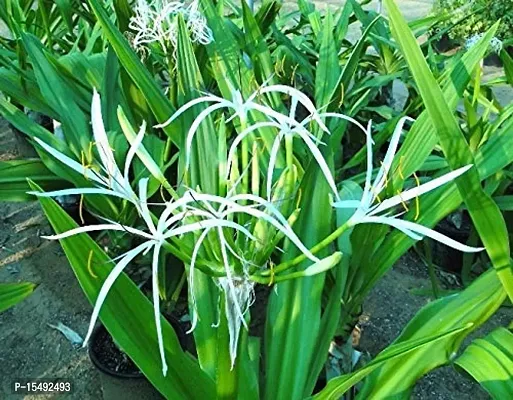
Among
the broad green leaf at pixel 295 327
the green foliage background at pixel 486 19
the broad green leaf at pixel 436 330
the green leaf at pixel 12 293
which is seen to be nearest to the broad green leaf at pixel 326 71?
the broad green leaf at pixel 295 327

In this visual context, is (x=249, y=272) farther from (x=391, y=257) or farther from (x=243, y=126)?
(x=391, y=257)

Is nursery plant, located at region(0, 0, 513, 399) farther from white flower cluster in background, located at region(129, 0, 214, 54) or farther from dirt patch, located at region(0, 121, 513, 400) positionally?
dirt patch, located at region(0, 121, 513, 400)

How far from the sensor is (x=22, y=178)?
1.17 meters

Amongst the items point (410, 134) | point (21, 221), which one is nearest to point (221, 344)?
point (410, 134)

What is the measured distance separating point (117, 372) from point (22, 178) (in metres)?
0.39

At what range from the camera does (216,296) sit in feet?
2.75

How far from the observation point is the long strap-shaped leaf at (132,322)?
70 cm

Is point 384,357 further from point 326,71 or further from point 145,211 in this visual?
point 326,71

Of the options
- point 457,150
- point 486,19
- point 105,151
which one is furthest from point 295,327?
point 486,19

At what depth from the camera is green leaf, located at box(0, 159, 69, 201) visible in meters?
1.14

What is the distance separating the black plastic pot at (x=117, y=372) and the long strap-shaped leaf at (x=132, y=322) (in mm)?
285

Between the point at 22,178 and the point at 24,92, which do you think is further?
the point at 24,92

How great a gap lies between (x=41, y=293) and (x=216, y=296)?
2.42 ft

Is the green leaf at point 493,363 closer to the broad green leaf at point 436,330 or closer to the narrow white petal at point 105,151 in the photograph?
the broad green leaf at point 436,330
